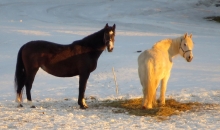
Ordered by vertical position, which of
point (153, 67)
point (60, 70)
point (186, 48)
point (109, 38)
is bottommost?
point (60, 70)

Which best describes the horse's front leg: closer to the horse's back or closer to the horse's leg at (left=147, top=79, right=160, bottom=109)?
the horse's back

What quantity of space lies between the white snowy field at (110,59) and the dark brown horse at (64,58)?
568 mm

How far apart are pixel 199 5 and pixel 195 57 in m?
21.3

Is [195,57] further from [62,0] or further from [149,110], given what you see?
[62,0]

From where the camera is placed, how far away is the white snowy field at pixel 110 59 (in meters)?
7.04

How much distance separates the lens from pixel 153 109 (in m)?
7.77

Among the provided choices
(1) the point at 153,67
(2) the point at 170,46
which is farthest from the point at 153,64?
(2) the point at 170,46

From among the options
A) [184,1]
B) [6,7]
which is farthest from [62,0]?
[184,1]

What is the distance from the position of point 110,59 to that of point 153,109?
8.36 m

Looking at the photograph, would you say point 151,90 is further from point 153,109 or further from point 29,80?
point 29,80

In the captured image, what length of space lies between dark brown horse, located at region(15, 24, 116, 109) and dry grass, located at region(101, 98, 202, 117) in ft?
2.30

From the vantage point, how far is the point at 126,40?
68.7ft

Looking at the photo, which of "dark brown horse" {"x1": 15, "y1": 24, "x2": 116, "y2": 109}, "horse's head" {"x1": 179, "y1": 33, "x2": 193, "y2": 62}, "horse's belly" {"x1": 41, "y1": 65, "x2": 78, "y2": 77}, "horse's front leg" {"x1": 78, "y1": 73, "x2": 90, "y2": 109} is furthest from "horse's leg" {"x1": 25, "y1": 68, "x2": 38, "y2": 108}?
"horse's head" {"x1": 179, "y1": 33, "x2": 193, "y2": 62}

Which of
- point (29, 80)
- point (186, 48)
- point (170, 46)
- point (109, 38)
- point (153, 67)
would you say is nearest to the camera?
point (153, 67)
